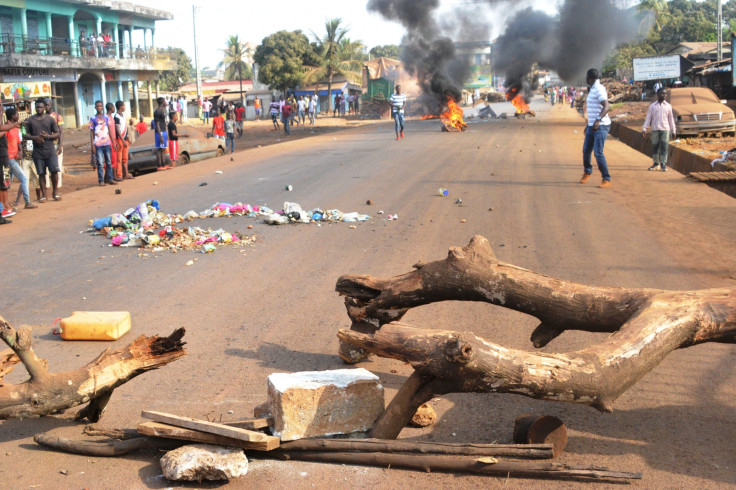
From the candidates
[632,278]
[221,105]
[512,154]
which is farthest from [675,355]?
[221,105]

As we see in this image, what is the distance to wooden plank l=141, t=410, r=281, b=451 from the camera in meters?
3.56

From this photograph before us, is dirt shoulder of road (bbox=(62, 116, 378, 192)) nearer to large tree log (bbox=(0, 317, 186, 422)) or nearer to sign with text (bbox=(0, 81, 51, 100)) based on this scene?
sign with text (bbox=(0, 81, 51, 100))

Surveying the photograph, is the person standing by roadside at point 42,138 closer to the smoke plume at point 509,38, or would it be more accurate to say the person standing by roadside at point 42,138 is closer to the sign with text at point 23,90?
the sign with text at point 23,90

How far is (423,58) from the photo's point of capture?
48281mm

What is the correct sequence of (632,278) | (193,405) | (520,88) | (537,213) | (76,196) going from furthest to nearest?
1. (520,88)
2. (76,196)
3. (537,213)
4. (632,278)
5. (193,405)

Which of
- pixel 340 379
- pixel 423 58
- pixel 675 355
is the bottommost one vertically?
pixel 675 355

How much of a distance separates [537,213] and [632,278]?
383 cm

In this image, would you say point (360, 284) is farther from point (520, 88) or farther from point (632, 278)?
point (520, 88)

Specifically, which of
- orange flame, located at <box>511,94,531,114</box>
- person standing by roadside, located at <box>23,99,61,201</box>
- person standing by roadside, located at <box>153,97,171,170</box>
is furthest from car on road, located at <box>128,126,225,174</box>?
orange flame, located at <box>511,94,531,114</box>

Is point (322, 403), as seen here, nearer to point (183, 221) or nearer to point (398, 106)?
point (183, 221)

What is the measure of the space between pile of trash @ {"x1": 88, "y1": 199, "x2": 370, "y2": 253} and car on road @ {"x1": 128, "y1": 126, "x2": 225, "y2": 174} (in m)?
7.62

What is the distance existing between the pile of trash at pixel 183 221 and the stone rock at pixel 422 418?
5173 millimetres

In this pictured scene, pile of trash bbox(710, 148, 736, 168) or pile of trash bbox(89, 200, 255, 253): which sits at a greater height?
pile of trash bbox(710, 148, 736, 168)

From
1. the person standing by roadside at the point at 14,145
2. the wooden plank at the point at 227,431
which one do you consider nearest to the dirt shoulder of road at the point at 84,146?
the person standing by roadside at the point at 14,145
